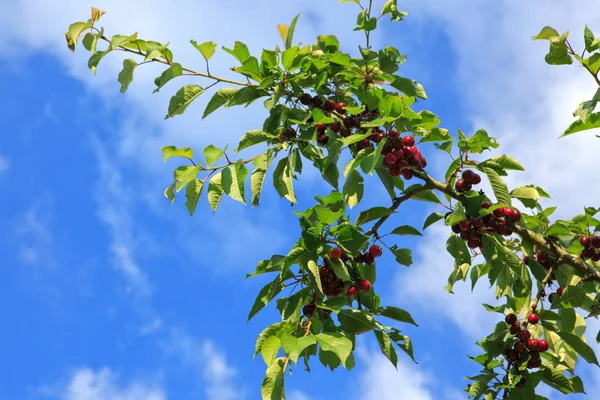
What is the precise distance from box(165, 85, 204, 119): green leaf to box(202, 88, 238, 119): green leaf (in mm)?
85

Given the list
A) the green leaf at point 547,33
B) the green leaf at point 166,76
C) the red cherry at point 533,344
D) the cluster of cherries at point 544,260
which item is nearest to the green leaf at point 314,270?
the green leaf at point 166,76

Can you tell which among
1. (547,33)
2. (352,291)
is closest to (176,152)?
(352,291)

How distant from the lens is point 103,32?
3.52 meters

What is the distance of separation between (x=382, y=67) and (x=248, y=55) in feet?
2.55

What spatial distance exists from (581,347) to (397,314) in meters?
1.09

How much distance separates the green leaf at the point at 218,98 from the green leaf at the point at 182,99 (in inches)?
3.3

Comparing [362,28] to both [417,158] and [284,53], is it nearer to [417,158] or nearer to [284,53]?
[284,53]

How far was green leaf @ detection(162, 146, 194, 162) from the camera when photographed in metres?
3.37

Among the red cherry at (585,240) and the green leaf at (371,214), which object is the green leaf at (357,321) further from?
the red cherry at (585,240)

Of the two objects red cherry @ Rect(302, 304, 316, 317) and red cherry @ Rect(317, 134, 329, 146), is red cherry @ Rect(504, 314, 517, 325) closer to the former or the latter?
red cherry @ Rect(302, 304, 316, 317)

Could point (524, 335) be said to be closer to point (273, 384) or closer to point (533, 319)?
point (533, 319)

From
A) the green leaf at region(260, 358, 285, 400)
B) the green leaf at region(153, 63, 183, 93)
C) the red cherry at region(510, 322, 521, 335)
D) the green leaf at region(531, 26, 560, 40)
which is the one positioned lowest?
the green leaf at region(260, 358, 285, 400)

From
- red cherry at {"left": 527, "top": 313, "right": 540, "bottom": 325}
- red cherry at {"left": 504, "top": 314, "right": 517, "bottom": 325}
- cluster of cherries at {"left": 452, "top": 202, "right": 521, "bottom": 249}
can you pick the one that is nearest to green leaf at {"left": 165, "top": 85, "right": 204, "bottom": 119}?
cluster of cherries at {"left": 452, "top": 202, "right": 521, "bottom": 249}

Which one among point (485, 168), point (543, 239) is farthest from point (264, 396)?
point (543, 239)
